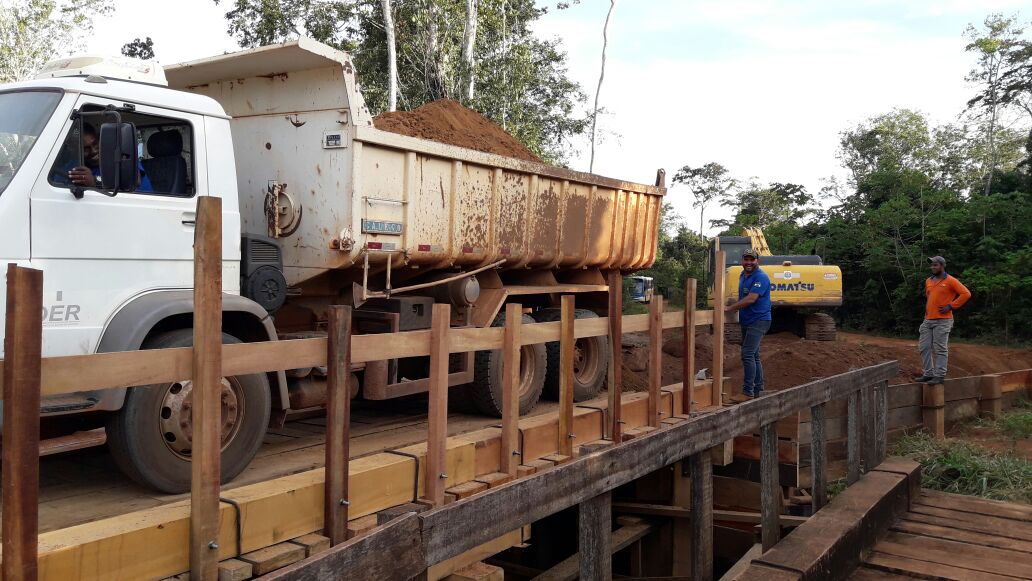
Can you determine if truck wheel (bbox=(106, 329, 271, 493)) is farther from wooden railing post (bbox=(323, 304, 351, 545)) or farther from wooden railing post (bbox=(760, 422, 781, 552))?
wooden railing post (bbox=(760, 422, 781, 552))

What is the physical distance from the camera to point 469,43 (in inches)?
883

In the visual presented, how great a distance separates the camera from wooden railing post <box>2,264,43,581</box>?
2.62m

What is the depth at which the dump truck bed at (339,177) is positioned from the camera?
5.44 meters

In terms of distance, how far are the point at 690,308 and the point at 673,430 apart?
129 inches

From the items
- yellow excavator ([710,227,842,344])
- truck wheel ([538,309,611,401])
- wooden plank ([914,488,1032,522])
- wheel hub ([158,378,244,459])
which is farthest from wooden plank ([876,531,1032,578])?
yellow excavator ([710,227,842,344])

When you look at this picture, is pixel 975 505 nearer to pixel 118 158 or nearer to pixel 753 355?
pixel 753 355

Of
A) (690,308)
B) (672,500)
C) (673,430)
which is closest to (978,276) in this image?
(672,500)

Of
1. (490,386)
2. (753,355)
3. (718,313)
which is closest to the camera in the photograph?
(490,386)

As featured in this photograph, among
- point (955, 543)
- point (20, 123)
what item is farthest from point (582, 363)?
point (20, 123)

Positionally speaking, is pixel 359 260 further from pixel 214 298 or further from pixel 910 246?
pixel 910 246

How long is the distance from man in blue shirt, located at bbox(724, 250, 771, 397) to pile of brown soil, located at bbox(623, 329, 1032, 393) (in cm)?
263

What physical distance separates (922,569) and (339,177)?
4.09 meters

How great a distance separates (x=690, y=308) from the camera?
22.8 ft

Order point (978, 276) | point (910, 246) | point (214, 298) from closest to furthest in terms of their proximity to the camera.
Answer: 1. point (214, 298)
2. point (978, 276)
3. point (910, 246)
